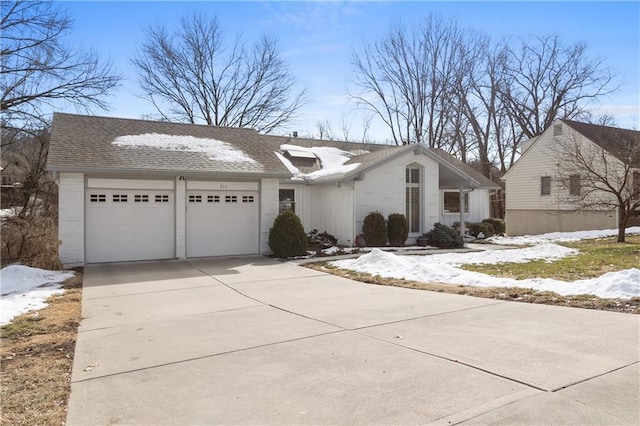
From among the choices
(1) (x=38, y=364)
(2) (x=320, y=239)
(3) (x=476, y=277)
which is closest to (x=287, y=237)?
(2) (x=320, y=239)

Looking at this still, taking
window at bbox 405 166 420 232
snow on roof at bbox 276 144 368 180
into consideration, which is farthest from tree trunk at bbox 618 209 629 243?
snow on roof at bbox 276 144 368 180

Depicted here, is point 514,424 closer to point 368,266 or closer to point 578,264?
point 368,266

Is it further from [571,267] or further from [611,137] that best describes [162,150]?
[611,137]

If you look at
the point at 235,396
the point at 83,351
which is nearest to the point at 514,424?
the point at 235,396

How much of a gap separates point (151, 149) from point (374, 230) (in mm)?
8039

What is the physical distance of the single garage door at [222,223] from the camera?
1441 cm

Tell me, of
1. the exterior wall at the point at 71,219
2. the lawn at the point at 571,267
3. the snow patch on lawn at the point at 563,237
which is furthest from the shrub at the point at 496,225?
the exterior wall at the point at 71,219

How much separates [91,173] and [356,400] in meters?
11.7

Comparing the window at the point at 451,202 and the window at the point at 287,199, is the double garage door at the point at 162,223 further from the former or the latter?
the window at the point at 451,202

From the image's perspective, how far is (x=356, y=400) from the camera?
3711mm

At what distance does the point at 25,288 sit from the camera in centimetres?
942

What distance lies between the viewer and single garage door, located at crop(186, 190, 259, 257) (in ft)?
47.3

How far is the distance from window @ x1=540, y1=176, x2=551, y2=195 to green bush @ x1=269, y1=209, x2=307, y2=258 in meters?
18.1

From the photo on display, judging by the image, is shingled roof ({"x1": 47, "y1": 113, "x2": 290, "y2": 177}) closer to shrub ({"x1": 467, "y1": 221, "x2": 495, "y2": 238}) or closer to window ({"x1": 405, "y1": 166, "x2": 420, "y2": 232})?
window ({"x1": 405, "y1": 166, "x2": 420, "y2": 232})
